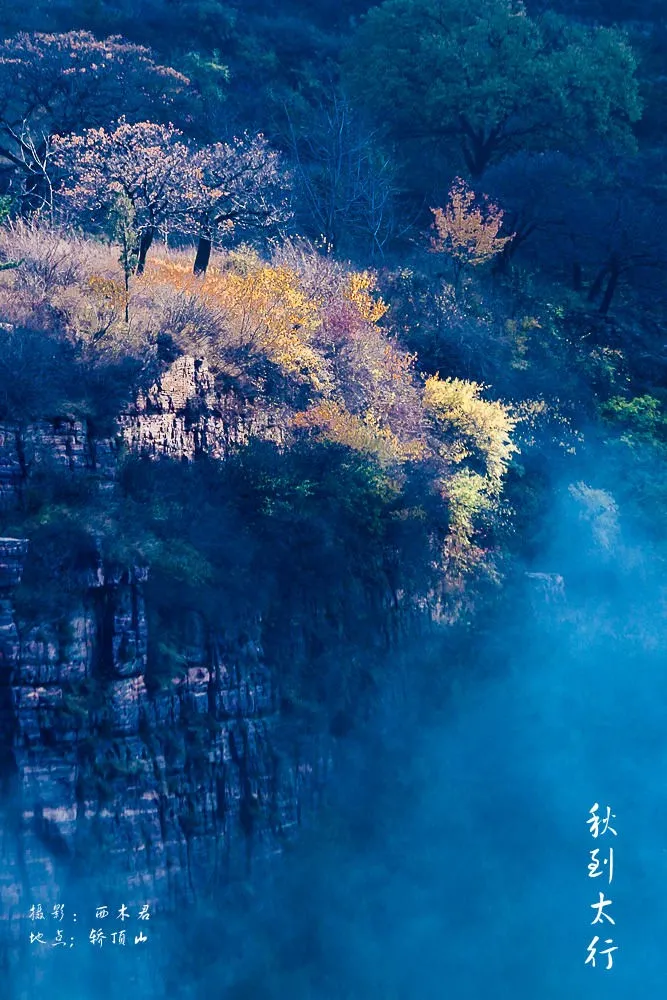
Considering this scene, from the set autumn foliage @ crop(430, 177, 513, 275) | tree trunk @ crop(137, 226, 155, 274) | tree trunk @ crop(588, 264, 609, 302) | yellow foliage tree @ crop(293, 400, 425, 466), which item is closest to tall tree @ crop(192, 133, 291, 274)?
tree trunk @ crop(137, 226, 155, 274)

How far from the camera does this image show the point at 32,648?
1192 cm

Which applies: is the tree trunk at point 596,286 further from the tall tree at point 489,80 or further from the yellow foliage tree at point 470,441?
the yellow foliage tree at point 470,441

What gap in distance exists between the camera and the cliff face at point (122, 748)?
38.4 ft

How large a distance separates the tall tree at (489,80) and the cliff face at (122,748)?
17797 mm

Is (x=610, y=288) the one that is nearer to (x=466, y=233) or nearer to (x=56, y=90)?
(x=466, y=233)

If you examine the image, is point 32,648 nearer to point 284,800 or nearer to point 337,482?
point 284,800

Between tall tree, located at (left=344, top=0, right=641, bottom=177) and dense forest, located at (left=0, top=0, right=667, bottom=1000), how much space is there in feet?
0.32

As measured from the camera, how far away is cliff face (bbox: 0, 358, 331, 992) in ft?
38.4

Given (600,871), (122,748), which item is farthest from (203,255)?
(600,871)

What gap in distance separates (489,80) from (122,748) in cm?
2216

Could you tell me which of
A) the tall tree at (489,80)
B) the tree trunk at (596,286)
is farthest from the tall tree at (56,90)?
the tree trunk at (596,286)

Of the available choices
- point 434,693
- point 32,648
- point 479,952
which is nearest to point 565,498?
point 434,693

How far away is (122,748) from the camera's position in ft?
40.3

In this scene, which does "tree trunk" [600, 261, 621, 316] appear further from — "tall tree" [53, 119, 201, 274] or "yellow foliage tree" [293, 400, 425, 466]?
"tall tree" [53, 119, 201, 274]
